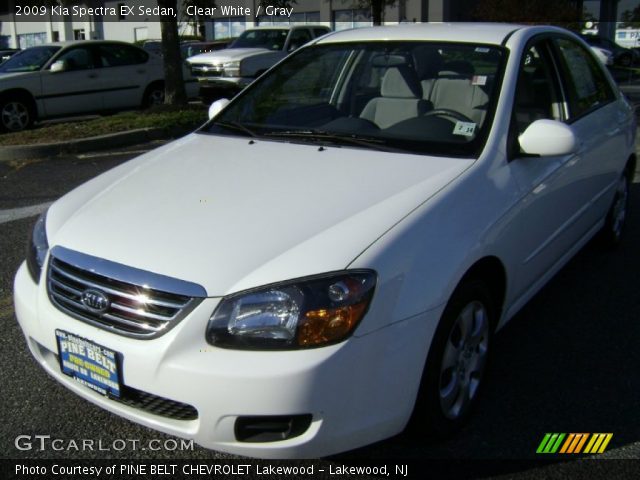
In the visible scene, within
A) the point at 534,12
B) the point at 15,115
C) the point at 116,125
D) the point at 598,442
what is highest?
the point at 534,12

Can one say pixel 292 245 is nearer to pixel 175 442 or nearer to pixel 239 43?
pixel 175 442

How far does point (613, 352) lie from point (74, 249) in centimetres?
266

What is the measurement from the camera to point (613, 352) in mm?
3559

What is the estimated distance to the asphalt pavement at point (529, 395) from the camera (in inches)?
107

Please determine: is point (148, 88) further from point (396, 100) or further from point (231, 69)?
point (396, 100)

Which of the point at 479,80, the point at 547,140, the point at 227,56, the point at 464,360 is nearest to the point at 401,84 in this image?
the point at 479,80

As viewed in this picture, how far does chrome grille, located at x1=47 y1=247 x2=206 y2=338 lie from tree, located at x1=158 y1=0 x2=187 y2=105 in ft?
30.8

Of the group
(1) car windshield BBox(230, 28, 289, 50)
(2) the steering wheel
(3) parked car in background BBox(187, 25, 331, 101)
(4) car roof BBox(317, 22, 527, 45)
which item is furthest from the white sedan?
(2) the steering wheel

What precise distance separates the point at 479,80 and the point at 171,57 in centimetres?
884

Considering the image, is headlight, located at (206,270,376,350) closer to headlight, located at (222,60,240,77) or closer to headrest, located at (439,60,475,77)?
headrest, located at (439,60,475,77)

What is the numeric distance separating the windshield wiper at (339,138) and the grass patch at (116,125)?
252 inches

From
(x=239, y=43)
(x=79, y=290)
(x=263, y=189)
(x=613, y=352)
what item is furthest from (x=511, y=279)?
(x=239, y=43)

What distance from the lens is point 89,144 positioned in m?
9.11

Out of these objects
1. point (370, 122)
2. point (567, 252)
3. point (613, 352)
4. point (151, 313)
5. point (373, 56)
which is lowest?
point (613, 352)
